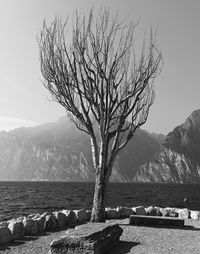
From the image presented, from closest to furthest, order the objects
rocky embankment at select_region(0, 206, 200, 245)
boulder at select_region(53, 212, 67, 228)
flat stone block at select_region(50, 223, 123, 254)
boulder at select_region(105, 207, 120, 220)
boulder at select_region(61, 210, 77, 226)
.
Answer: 1. flat stone block at select_region(50, 223, 123, 254)
2. rocky embankment at select_region(0, 206, 200, 245)
3. boulder at select_region(53, 212, 67, 228)
4. boulder at select_region(61, 210, 77, 226)
5. boulder at select_region(105, 207, 120, 220)

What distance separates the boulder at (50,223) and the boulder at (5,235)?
2.92 m

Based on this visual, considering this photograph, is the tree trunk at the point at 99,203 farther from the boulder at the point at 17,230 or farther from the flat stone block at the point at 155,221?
the boulder at the point at 17,230

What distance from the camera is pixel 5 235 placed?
52.2ft

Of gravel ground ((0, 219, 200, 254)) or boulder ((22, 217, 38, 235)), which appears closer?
gravel ground ((0, 219, 200, 254))

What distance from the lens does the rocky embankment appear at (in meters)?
16.7

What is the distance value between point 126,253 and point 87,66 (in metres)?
11.2

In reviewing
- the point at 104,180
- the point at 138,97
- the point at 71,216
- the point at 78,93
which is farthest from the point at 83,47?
the point at 71,216

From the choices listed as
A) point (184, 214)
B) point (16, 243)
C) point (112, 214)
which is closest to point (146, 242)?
point (16, 243)

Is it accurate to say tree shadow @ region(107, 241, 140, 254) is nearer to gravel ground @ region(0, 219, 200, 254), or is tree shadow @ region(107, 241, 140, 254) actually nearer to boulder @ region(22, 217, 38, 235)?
gravel ground @ region(0, 219, 200, 254)

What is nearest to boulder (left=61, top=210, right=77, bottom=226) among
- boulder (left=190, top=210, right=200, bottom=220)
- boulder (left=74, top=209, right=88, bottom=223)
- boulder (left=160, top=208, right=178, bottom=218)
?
boulder (left=74, top=209, right=88, bottom=223)

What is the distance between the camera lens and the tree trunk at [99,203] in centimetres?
2033

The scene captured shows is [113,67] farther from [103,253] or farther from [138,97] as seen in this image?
[103,253]

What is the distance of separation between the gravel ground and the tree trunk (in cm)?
170

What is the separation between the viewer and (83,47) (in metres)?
21.5
